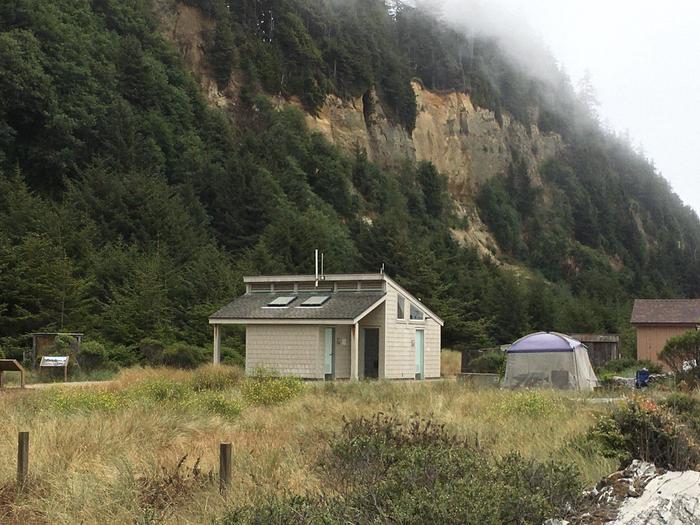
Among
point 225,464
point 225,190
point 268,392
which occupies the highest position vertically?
point 225,190

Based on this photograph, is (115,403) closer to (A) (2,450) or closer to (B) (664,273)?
(A) (2,450)

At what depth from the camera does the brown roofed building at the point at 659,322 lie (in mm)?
38906

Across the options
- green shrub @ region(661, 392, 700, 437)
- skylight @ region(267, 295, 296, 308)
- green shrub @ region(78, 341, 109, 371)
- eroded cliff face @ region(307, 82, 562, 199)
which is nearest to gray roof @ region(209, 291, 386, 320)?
skylight @ region(267, 295, 296, 308)

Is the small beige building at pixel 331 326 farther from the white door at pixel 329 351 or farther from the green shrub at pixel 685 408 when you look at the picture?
the green shrub at pixel 685 408

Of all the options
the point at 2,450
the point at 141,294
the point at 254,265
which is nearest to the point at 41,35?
the point at 254,265

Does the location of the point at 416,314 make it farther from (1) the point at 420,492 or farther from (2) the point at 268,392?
(1) the point at 420,492

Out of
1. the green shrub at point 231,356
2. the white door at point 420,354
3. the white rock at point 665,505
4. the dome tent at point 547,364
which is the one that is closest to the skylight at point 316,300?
the green shrub at point 231,356

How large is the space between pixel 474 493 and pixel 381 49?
77838 mm

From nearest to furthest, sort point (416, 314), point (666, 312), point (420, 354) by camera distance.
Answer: point (416, 314) < point (420, 354) < point (666, 312)

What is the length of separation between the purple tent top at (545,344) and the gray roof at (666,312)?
45.7ft

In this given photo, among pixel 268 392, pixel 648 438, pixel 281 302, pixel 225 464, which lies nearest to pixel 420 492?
pixel 225 464

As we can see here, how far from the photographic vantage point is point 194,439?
11.3 metres

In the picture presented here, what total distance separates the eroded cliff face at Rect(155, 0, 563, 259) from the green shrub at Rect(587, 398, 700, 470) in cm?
5597

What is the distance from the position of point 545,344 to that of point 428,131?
53950mm
